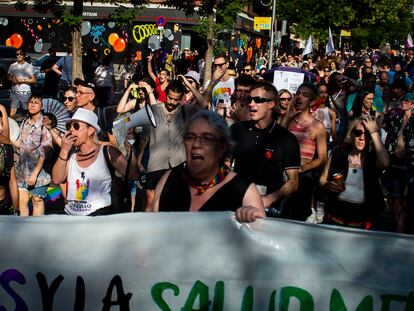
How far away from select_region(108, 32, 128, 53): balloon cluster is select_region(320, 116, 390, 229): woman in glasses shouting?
142 feet

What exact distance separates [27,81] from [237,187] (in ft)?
46.4

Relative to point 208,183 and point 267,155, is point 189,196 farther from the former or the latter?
point 267,155

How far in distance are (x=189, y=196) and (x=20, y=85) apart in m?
13.9

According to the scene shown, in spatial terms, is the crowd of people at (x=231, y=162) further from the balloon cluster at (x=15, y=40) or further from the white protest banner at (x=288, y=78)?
the balloon cluster at (x=15, y=40)

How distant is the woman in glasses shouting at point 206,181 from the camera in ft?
13.4

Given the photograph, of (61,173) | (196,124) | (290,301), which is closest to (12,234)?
(196,124)

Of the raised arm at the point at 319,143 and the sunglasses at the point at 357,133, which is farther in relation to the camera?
the raised arm at the point at 319,143

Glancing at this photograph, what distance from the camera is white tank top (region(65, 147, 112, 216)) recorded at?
5699 mm

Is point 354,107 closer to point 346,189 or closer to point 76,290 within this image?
point 346,189

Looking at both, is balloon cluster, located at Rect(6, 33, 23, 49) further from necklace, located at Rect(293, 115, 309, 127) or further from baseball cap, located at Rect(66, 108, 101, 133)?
baseball cap, located at Rect(66, 108, 101, 133)

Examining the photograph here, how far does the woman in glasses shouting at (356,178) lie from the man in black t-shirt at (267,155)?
485 millimetres

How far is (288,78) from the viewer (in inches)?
537

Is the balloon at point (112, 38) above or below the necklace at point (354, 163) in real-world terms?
above

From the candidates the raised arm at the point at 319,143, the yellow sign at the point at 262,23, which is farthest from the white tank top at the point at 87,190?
the yellow sign at the point at 262,23
